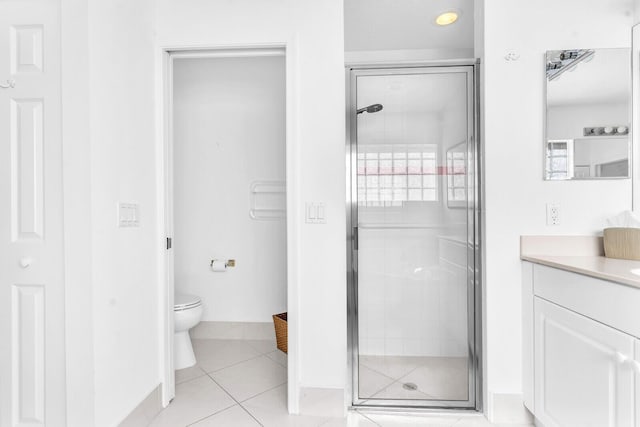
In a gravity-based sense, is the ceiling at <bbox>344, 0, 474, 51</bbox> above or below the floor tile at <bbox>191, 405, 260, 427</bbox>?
above

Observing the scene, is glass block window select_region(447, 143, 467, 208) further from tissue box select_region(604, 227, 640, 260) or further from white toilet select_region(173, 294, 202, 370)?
white toilet select_region(173, 294, 202, 370)

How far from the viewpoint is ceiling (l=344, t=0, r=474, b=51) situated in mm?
2111

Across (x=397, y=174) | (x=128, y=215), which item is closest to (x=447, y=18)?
(x=397, y=174)

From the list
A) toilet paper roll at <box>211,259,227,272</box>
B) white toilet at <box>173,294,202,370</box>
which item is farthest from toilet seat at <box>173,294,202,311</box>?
toilet paper roll at <box>211,259,227,272</box>

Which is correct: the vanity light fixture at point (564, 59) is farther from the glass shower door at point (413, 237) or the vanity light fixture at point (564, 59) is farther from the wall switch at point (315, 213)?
the wall switch at point (315, 213)

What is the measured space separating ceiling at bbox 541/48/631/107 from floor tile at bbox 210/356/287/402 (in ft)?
7.59

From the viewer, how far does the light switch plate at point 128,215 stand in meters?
1.56

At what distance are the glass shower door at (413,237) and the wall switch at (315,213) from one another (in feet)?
0.67

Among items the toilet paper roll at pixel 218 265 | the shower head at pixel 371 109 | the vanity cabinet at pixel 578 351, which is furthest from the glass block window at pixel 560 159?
the toilet paper roll at pixel 218 265

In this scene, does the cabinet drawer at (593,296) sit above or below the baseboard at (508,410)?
above

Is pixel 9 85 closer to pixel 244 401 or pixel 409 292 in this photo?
pixel 244 401

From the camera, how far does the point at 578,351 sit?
4.43 feet

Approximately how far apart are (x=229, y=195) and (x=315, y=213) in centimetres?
136

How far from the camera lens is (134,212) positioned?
5.45 ft
